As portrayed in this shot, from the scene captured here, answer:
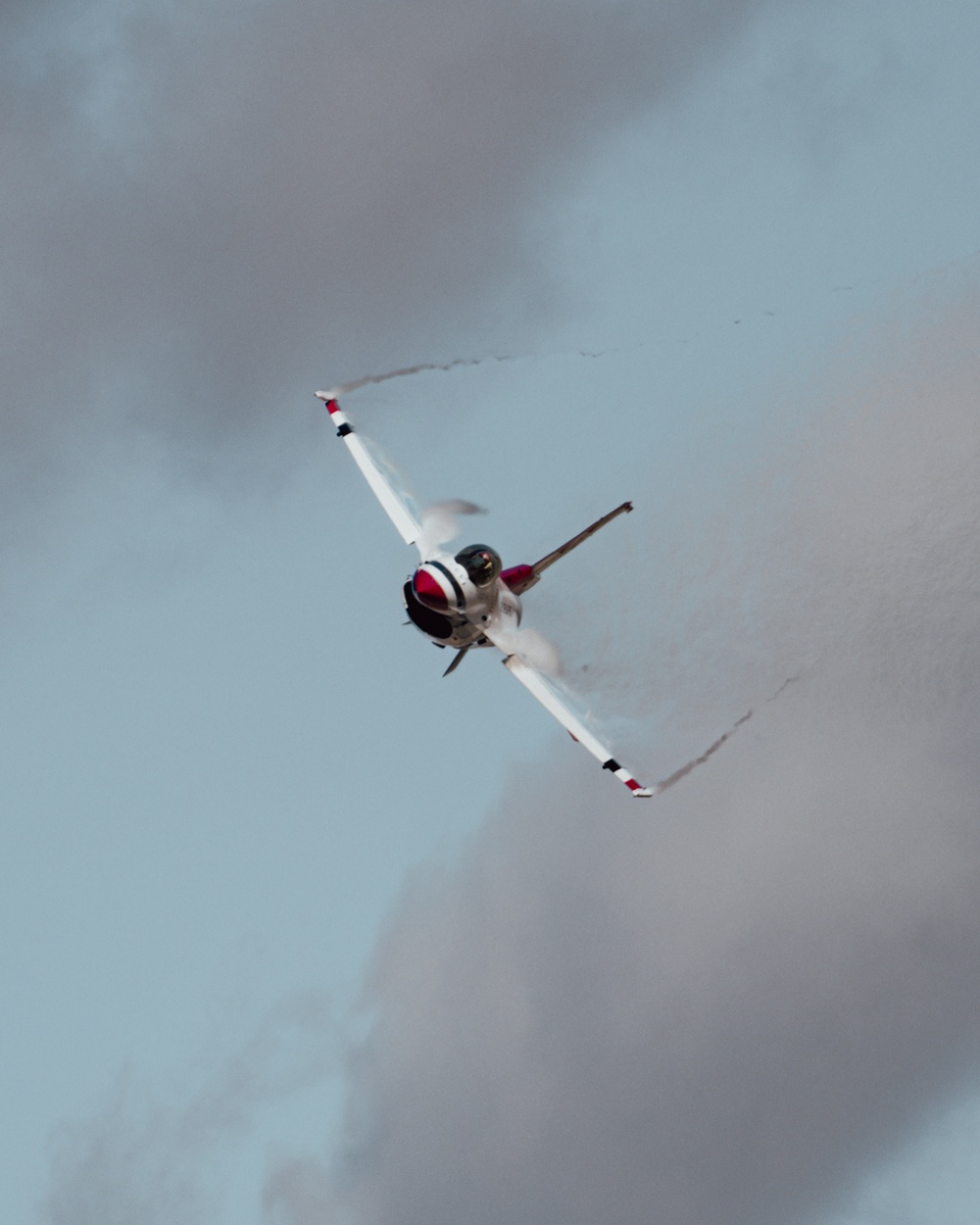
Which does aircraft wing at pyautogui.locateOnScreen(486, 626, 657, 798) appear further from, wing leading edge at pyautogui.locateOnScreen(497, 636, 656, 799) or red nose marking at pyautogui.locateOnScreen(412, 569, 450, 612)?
red nose marking at pyautogui.locateOnScreen(412, 569, 450, 612)

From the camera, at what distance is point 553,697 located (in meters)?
89.6

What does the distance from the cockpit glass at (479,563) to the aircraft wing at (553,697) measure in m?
2.88

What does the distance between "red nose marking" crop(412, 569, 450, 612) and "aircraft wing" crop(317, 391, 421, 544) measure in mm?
6213

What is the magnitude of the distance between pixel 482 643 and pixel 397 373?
1437cm

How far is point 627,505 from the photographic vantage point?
311 feet

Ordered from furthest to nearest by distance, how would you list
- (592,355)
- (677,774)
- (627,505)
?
(627,505) < (592,355) < (677,774)

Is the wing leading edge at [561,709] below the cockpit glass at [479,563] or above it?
below

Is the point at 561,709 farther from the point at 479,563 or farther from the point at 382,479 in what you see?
the point at 382,479

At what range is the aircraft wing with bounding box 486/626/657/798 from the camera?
286 ft

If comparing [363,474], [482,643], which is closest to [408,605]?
[482,643]

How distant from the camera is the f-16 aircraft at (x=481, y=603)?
87.1 metres

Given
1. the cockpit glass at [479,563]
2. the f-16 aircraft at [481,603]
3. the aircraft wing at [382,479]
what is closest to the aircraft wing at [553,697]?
the f-16 aircraft at [481,603]

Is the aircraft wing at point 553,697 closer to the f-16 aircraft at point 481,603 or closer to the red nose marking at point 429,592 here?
the f-16 aircraft at point 481,603

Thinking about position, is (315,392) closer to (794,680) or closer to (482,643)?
(482,643)
